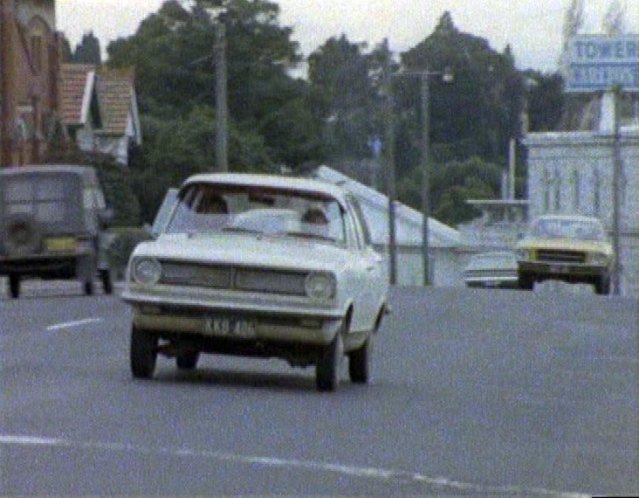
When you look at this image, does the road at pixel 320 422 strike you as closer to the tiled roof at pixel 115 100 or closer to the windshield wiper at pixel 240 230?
the windshield wiper at pixel 240 230

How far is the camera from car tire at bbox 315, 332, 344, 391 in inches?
665

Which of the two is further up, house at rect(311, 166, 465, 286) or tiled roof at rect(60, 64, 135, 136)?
tiled roof at rect(60, 64, 135, 136)

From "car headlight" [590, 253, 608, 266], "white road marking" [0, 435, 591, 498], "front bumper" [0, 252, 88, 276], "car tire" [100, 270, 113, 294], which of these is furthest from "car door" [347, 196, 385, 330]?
"car headlight" [590, 253, 608, 266]

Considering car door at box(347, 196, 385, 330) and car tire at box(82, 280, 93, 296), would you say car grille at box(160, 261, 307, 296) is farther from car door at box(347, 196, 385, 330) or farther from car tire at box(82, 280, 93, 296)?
car tire at box(82, 280, 93, 296)

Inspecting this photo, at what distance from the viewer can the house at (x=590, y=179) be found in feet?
234

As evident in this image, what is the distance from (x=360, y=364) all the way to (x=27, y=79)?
47758 millimetres

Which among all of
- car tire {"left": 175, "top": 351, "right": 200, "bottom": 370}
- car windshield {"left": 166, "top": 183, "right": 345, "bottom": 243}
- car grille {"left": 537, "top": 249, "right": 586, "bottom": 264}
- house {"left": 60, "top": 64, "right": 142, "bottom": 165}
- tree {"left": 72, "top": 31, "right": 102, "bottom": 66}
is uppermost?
tree {"left": 72, "top": 31, "right": 102, "bottom": 66}

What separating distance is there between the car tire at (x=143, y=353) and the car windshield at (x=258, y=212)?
1135mm

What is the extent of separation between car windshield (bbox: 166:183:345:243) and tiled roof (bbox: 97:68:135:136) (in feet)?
193

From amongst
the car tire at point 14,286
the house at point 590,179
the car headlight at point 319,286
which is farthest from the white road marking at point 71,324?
the house at point 590,179

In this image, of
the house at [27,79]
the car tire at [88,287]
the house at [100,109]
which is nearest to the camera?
the car tire at [88,287]

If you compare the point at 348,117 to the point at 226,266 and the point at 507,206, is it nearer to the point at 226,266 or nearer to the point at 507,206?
the point at 507,206

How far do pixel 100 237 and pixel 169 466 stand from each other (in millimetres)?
27029

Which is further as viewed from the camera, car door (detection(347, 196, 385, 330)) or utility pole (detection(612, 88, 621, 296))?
utility pole (detection(612, 88, 621, 296))
